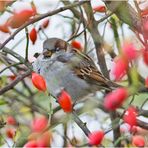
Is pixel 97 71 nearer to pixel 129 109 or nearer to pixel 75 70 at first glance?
pixel 75 70

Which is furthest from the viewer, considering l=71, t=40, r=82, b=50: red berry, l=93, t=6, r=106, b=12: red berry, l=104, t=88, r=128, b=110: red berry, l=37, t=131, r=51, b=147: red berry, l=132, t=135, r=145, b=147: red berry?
l=71, t=40, r=82, b=50: red berry

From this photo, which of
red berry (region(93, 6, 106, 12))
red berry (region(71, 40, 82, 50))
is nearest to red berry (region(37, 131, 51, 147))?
red berry (region(93, 6, 106, 12))

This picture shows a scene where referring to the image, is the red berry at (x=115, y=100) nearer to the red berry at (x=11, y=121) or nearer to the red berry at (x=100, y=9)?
the red berry at (x=100, y=9)

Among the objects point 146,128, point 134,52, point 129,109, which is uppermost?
point 134,52

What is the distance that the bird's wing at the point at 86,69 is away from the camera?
10.4 ft

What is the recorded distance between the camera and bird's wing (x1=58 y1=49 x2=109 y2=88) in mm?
3183

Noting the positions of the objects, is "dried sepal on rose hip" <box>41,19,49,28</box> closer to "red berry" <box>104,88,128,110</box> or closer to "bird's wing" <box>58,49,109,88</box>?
"bird's wing" <box>58,49,109,88</box>

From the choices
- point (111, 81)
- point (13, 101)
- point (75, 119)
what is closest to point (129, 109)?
point (75, 119)

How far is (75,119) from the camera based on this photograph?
2.59m

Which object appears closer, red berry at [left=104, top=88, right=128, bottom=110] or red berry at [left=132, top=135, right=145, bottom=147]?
red berry at [left=104, top=88, right=128, bottom=110]

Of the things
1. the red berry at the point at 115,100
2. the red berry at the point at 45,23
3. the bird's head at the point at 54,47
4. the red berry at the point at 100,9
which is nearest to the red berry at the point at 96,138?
the red berry at the point at 115,100

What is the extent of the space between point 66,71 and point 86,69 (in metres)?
0.13

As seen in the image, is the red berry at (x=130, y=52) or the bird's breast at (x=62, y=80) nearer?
the red berry at (x=130, y=52)

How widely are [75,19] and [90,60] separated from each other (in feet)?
0.93
